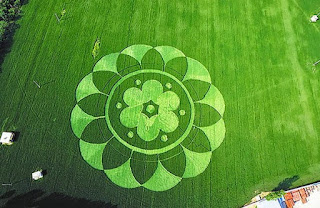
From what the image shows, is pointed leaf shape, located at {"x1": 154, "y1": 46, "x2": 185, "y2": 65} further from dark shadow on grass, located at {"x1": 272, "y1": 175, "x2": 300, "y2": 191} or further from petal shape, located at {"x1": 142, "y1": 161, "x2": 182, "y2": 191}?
dark shadow on grass, located at {"x1": 272, "y1": 175, "x2": 300, "y2": 191}

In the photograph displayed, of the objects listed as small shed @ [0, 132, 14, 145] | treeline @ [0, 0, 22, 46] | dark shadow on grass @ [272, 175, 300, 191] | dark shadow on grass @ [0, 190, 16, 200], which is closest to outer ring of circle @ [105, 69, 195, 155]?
small shed @ [0, 132, 14, 145]

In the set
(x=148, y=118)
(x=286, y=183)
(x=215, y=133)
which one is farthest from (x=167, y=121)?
(x=286, y=183)

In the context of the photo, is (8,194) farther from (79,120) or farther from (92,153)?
(79,120)

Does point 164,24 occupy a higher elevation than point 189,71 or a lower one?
higher

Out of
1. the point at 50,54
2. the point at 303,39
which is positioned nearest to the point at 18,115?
the point at 50,54

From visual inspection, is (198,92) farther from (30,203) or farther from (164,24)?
(30,203)
